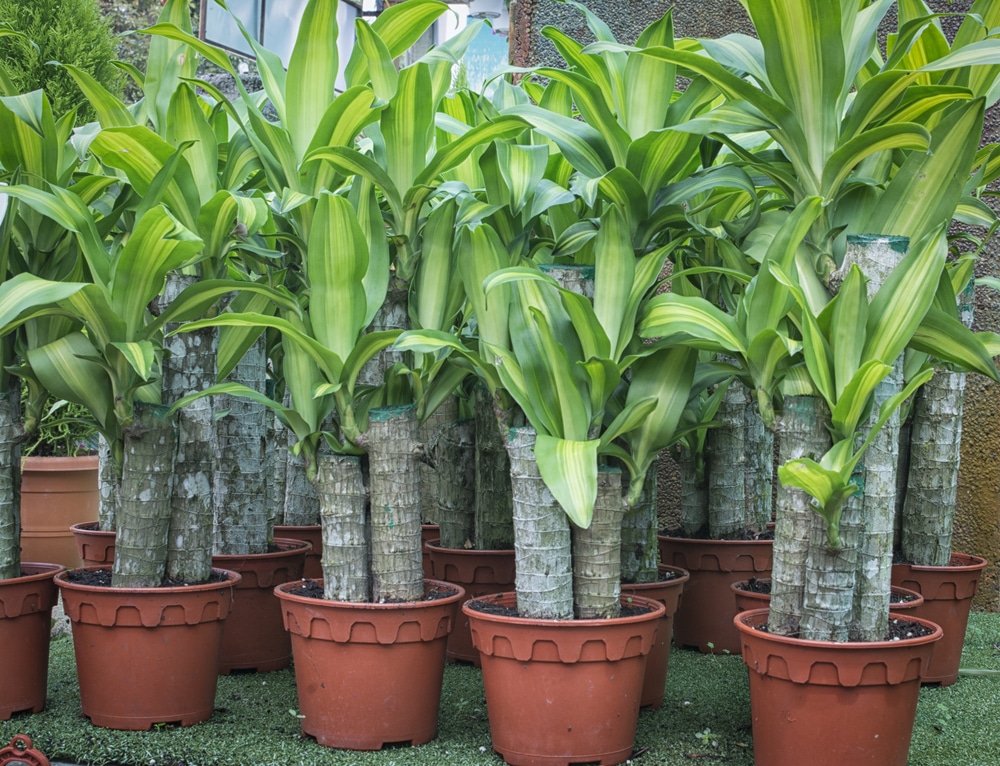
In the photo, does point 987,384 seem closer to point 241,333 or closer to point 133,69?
point 241,333

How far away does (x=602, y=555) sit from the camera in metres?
1.75

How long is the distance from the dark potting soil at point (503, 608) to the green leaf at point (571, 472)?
1.02 feet

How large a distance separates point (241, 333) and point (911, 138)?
1.30m

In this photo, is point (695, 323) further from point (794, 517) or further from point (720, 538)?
point (720, 538)

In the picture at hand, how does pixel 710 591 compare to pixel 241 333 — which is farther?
pixel 710 591

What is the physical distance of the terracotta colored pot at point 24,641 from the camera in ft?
6.22

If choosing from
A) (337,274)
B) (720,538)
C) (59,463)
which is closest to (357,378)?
(337,274)

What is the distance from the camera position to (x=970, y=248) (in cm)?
305

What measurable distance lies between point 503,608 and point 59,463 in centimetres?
218

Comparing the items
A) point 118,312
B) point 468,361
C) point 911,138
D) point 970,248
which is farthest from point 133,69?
point 970,248

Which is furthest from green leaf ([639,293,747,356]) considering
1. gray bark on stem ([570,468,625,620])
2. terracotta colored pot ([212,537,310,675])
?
terracotta colored pot ([212,537,310,675])

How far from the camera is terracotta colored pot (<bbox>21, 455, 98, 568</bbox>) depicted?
340 cm

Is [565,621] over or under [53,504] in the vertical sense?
under

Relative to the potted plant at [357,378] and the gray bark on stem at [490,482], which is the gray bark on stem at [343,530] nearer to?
the potted plant at [357,378]
